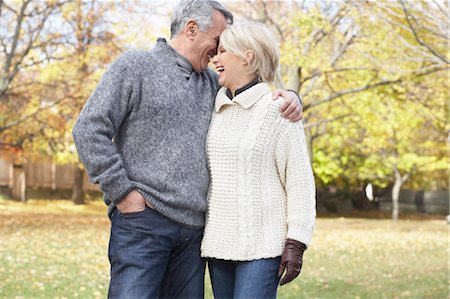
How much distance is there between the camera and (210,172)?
3.42m

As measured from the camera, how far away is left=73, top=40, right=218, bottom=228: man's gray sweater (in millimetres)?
3262

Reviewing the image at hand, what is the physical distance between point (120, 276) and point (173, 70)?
38.2 inches

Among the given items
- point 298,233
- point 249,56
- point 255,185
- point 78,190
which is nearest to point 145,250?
point 255,185

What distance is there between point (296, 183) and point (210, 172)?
0.41m

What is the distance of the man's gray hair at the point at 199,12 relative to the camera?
3533 millimetres

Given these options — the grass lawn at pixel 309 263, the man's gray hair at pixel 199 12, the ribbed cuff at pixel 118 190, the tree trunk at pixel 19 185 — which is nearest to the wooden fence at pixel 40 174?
the tree trunk at pixel 19 185

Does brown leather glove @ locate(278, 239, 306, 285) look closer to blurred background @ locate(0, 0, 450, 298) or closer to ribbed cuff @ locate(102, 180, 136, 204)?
ribbed cuff @ locate(102, 180, 136, 204)

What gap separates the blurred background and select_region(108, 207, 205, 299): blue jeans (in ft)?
11.6

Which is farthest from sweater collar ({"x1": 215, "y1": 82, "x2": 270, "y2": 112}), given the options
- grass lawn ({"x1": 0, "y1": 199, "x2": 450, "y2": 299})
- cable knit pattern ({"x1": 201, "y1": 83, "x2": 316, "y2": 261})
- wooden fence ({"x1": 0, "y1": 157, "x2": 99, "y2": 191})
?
wooden fence ({"x1": 0, "y1": 157, "x2": 99, "y2": 191})

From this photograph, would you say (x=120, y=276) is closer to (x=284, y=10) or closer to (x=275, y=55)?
(x=275, y=55)

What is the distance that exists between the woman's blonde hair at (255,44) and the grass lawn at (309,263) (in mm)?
5298

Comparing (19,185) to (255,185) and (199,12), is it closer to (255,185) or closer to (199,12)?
(199,12)

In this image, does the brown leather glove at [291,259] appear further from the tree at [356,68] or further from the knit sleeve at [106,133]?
the tree at [356,68]

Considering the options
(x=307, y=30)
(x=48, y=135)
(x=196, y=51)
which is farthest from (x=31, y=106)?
(x=196, y=51)
